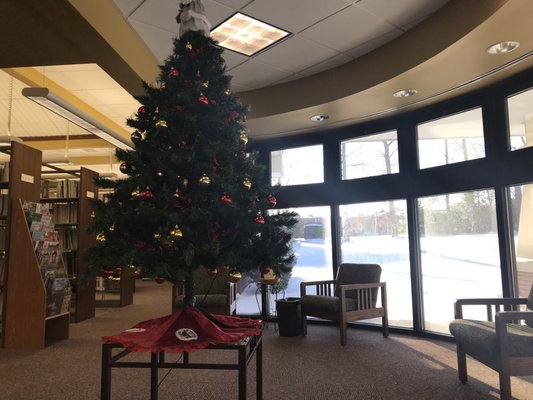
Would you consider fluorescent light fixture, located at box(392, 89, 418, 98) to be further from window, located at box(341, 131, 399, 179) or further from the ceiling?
window, located at box(341, 131, 399, 179)

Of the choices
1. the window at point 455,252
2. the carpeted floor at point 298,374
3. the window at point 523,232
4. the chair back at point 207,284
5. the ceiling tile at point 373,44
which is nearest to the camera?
the carpeted floor at point 298,374

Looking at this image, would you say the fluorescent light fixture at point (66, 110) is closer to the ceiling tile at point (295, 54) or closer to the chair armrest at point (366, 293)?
the ceiling tile at point (295, 54)

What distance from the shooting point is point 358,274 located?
192 inches

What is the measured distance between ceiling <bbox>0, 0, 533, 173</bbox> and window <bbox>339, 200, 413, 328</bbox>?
1199 millimetres

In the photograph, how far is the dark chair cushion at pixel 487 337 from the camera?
264 cm

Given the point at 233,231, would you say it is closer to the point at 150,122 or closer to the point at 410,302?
the point at 150,122

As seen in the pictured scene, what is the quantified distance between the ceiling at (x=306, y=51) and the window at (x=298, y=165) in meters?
0.55

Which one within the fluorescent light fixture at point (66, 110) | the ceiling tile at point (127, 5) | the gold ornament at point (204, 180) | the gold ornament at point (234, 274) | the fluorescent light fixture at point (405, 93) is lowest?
the gold ornament at point (234, 274)

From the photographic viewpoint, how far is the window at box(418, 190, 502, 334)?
4113 mm

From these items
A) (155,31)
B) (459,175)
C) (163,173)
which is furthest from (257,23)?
(459,175)

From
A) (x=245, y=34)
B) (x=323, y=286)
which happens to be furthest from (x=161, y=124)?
(x=323, y=286)

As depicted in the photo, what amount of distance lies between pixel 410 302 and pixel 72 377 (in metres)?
3.67

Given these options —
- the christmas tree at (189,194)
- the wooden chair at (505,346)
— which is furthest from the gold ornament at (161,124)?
the wooden chair at (505,346)

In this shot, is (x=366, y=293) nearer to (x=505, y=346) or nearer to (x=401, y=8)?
(x=505, y=346)
